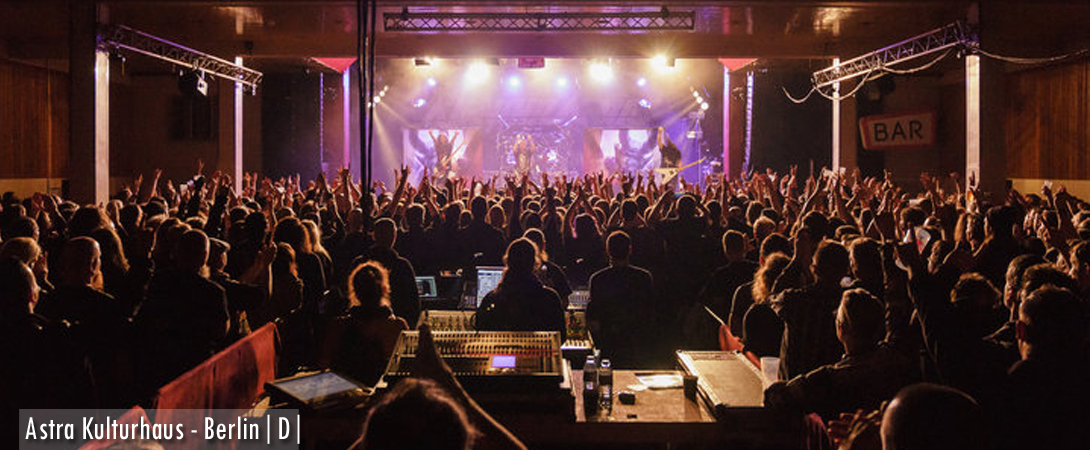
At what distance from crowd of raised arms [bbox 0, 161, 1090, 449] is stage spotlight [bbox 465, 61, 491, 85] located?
56.2ft

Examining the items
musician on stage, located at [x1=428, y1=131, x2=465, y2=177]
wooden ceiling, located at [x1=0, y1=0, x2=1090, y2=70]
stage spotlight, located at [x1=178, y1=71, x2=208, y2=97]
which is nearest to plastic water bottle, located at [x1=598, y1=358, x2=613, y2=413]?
wooden ceiling, located at [x1=0, y1=0, x2=1090, y2=70]

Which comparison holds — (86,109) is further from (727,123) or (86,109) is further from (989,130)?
(727,123)

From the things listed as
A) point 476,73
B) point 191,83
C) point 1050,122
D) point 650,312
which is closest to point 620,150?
point 476,73

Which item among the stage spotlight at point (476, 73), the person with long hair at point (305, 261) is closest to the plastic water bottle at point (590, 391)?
the person with long hair at point (305, 261)

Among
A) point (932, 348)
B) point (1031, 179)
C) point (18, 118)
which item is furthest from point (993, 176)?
point (18, 118)

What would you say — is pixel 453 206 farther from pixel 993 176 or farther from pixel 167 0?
pixel 993 176

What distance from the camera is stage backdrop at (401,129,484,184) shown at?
2305 cm

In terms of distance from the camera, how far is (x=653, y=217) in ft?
21.7

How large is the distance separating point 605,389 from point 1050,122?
16086 mm

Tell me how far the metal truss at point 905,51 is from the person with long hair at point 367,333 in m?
9.41

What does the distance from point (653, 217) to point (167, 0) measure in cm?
664

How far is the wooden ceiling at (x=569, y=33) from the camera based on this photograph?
10.4 meters

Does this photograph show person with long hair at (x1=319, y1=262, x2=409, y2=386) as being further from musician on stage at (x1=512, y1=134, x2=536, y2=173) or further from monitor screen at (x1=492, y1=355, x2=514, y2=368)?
musician on stage at (x1=512, y1=134, x2=536, y2=173)

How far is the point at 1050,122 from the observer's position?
15555mm
